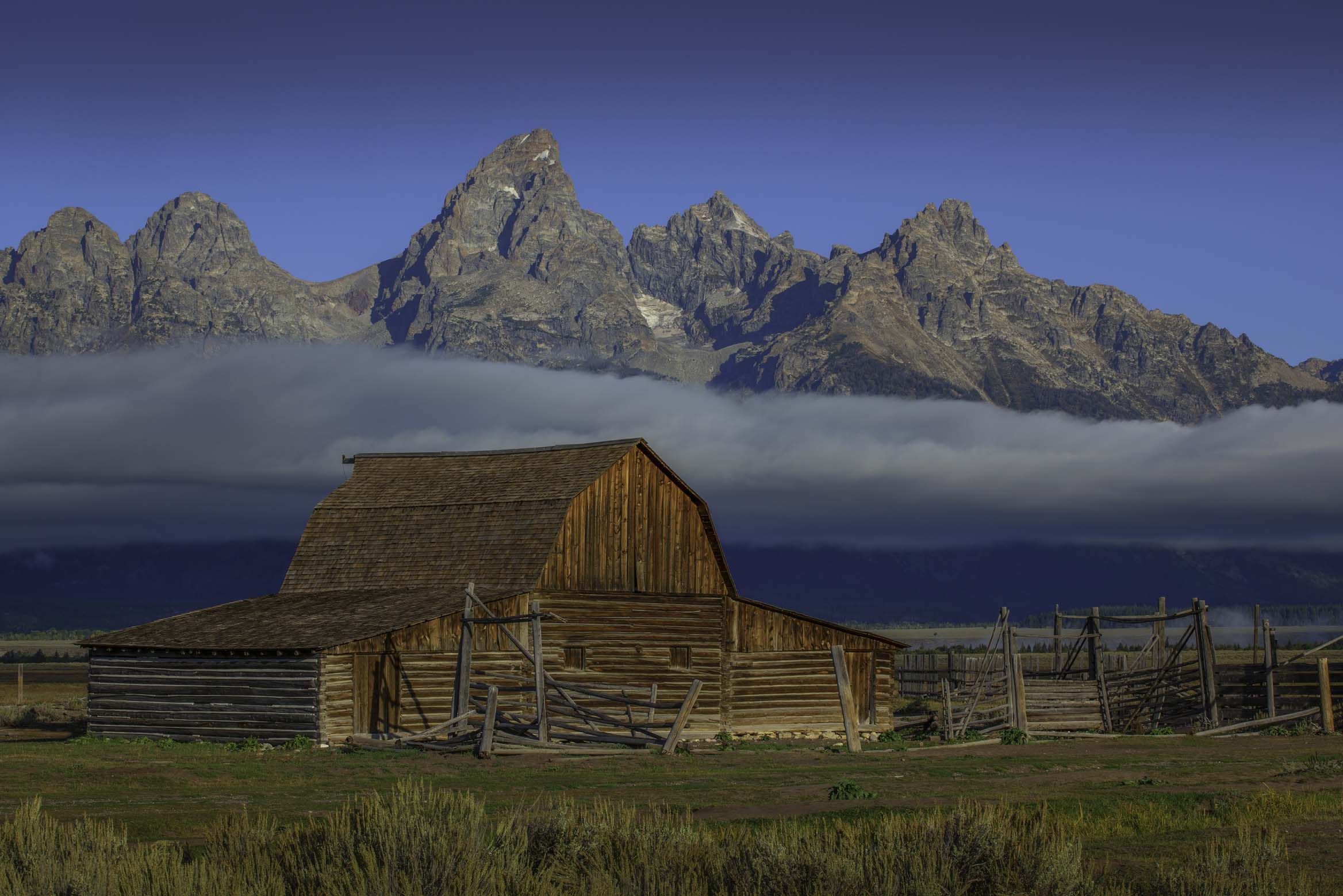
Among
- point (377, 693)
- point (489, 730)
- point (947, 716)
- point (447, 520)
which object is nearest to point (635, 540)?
point (447, 520)

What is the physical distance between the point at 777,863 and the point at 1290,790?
1451 centimetres

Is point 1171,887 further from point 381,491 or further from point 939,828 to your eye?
point 381,491

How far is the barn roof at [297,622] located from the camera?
3722 cm

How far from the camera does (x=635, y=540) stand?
4372 cm

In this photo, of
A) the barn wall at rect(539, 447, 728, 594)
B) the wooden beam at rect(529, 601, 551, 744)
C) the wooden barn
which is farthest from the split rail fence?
the wooden beam at rect(529, 601, 551, 744)

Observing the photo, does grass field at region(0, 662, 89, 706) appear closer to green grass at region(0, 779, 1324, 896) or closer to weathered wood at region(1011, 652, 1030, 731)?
weathered wood at region(1011, 652, 1030, 731)

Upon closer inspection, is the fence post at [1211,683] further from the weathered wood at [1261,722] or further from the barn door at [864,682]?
the barn door at [864,682]

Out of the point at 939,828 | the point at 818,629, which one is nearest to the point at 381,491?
the point at 818,629

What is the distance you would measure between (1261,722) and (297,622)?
2719 centimetres

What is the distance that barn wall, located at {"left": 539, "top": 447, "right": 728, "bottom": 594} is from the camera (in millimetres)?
42469

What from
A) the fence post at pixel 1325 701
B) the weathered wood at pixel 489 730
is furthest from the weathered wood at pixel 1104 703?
the weathered wood at pixel 489 730

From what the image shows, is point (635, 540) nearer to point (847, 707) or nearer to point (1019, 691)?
point (847, 707)

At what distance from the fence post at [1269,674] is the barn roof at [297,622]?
22.0 m

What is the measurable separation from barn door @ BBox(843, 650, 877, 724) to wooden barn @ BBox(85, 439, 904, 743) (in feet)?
0.19
